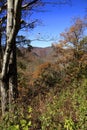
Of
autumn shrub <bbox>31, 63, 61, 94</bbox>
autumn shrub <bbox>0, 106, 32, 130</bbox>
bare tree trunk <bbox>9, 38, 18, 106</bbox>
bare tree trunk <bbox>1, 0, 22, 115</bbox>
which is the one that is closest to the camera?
autumn shrub <bbox>0, 106, 32, 130</bbox>

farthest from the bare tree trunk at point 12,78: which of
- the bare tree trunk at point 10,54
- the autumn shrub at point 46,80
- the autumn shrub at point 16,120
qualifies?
the autumn shrub at point 46,80

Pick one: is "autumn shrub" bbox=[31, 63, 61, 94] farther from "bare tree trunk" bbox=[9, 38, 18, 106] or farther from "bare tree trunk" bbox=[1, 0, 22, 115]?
"bare tree trunk" bbox=[1, 0, 22, 115]

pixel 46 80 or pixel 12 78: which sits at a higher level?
pixel 12 78

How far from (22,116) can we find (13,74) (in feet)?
7.81

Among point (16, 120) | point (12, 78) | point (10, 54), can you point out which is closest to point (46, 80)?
point (12, 78)

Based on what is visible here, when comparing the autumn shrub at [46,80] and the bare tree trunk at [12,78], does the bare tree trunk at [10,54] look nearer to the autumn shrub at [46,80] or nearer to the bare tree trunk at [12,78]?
the bare tree trunk at [12,78]

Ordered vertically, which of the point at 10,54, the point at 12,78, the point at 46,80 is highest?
the point at 10,54

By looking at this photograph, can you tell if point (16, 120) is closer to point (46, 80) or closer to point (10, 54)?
point (10, 54)

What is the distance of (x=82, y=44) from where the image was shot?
142ft

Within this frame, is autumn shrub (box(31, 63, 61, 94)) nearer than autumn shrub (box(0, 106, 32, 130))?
No

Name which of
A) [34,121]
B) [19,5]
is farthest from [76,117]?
[19,5]

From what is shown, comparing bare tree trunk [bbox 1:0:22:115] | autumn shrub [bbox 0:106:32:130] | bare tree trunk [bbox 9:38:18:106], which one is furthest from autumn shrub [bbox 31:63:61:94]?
autumn shrub [bbox 0:106:32:130]

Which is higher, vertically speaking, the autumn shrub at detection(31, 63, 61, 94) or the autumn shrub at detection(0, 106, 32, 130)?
the autumn shrub at detection(0, 106, 32, 130)

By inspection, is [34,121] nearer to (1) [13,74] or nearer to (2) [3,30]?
(1) [13,74]
